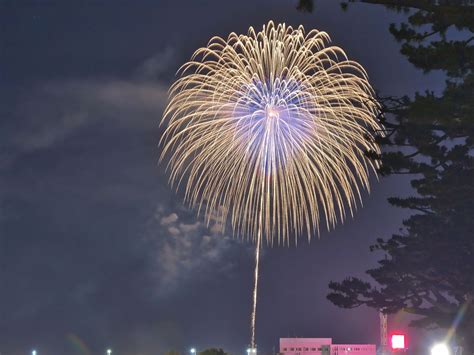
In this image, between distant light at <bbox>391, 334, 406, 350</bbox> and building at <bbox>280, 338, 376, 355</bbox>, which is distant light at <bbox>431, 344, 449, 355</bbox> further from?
building at <bbox>280, 338, 376, 355</bbox>

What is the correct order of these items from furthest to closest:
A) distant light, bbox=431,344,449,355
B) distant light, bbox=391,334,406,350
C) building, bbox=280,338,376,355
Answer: building, bbox=280,338,376,355
distant light, bbox=391,334,406,350
distant light, bbox=431,344,449,355

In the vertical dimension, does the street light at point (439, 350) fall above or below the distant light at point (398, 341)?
below

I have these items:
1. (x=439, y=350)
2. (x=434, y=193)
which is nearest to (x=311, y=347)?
(x=434, y=193)

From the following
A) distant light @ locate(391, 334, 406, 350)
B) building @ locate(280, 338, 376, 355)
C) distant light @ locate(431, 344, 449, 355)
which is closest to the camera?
distant light @ locate(431, 344, 449, 355)

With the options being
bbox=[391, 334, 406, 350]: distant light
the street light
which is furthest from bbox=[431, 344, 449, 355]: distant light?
bbox=[391, 334, 406, 350]: distant light

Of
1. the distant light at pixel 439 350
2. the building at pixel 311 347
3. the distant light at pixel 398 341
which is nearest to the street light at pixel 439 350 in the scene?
the distant light at pixel 439 350

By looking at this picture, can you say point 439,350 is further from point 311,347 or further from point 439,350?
point 311,347

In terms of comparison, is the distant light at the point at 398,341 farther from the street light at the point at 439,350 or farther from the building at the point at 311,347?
the building at the point at 311,347

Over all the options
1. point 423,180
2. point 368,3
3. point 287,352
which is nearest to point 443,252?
point 423,180

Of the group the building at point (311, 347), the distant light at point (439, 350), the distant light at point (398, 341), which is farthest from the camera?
the building at point (311, 347)

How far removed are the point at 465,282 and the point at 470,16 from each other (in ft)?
65.5

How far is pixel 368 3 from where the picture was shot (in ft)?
67.8

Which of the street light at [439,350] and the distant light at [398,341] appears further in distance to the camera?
the distant light at [398,341]

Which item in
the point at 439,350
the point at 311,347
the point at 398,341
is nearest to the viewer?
the point at 439,350
